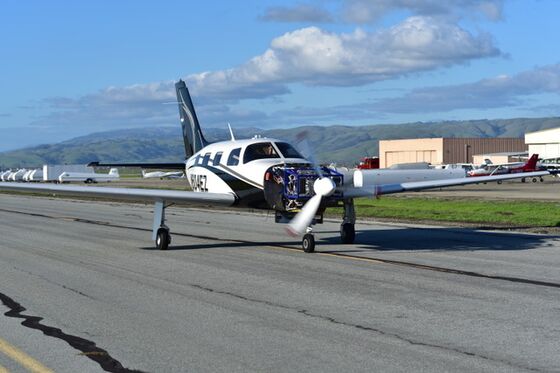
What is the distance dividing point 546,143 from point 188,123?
94.5m

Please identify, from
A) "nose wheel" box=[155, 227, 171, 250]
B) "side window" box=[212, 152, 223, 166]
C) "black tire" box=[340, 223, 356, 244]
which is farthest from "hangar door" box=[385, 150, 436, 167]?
"nose wheel" box=[155, 227, 171, 250]

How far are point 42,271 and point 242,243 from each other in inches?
261

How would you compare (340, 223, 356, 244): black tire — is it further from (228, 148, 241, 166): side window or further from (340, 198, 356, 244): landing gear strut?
(228, 148, 241, 166): side window

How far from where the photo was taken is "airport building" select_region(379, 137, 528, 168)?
146m

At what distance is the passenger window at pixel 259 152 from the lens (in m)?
18.9

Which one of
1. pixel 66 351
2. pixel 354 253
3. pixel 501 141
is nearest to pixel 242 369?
pixel 66 351

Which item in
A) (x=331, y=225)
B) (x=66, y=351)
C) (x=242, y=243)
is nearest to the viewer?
(x=66, y=351)

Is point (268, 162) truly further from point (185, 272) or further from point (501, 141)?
point (501, 141)

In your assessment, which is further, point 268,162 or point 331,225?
point 331,225

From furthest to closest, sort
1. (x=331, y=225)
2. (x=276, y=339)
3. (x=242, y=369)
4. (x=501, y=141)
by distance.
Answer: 1. (x=501, y=141)
2. (x=331, y=225)
3. (x=276, y=339)
4. (x=242, y=369)

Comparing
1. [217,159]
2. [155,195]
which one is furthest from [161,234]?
[217,159]

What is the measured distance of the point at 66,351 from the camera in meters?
8.05

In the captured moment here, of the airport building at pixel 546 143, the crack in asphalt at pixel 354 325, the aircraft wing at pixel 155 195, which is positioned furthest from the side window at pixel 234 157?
the airport building at pixel 546 143

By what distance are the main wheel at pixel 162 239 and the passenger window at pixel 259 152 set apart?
2.71 m
